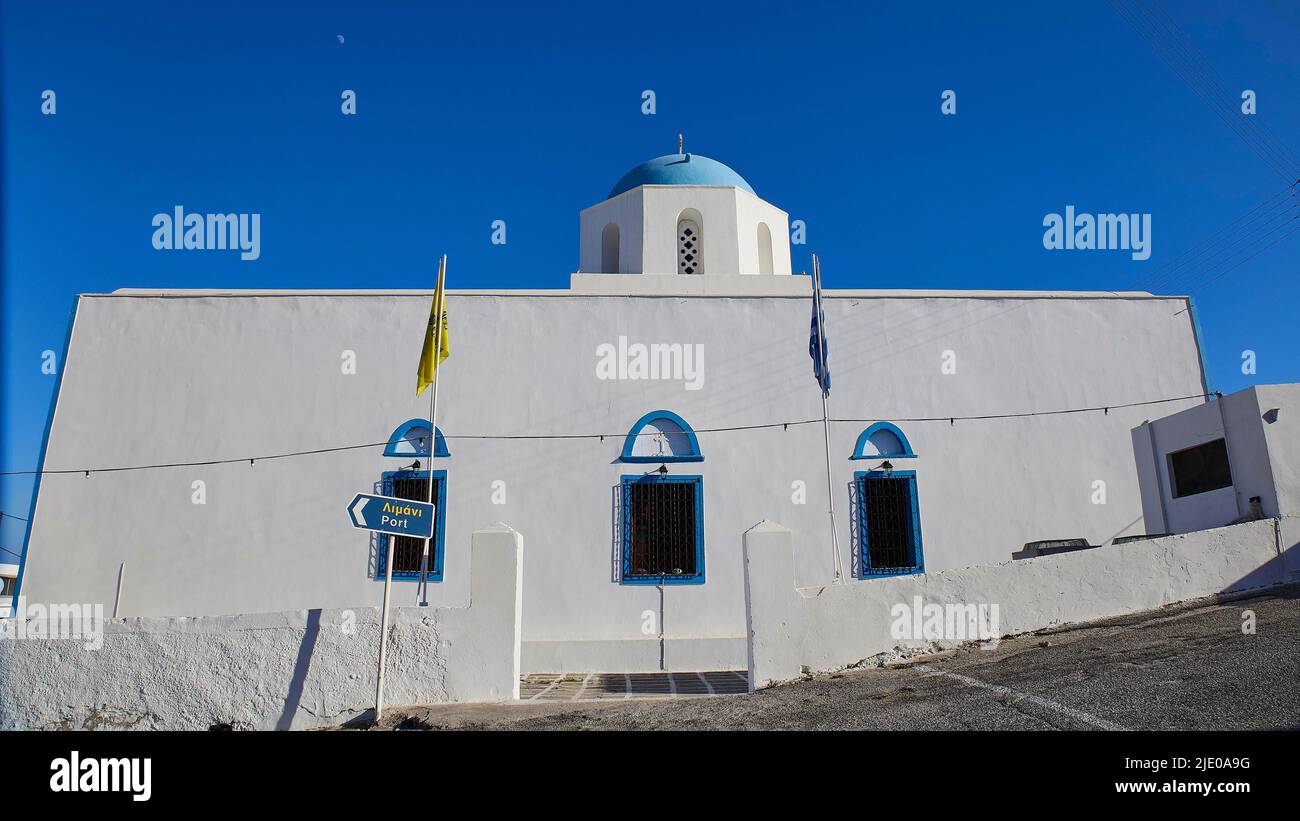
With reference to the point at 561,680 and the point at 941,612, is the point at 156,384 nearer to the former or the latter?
the point at 561,680

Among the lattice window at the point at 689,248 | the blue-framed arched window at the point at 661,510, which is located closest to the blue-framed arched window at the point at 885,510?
the blue-framed arched window at the point at 661,510

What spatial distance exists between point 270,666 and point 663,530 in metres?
5.67

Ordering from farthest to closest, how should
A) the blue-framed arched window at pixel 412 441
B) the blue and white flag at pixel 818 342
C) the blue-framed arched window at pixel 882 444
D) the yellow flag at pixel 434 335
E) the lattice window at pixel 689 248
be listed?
1. the lattice window at pixel 689 248
2. the blue-framed arched window at pixel 882 444
3. the blue-framed arched window at pixel 412 441
4. the blue and white flag at pixel 818 342
5. the yellow flag at pixel 434 335

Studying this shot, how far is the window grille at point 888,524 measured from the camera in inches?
474

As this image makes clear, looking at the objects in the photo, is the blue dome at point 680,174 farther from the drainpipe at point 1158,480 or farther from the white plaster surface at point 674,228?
the drainpipe at point 1158,480

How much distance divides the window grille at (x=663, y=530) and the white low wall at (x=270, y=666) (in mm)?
4355

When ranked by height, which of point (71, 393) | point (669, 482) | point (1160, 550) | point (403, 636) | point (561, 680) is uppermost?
point (71, 393)

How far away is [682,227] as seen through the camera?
14766mm
